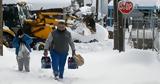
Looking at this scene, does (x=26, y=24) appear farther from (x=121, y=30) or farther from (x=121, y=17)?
(x=121, y=30)

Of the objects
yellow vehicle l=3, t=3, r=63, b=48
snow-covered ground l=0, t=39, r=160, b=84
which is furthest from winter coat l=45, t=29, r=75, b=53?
yellow vehicle l=3, t=3, r=63, b=48

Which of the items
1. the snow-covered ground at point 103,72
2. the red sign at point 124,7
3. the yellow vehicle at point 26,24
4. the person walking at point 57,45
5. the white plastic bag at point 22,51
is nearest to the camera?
the snow-covered ground at point 103,72

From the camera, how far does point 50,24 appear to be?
96.1 feet

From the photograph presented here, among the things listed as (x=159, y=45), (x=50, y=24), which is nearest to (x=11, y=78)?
(x=159, y=45)

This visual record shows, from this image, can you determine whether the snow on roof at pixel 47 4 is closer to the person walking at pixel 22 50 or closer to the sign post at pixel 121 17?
the sign post at pixel 121 17

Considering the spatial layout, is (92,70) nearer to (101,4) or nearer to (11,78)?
(11,78)

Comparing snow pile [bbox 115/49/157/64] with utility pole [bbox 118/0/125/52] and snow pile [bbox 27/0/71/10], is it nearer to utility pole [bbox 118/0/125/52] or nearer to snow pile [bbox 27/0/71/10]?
utility pole [bbox 118/0/125/52]

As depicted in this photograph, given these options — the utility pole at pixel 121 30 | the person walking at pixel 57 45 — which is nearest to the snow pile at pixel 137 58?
the utility pole at pixel 121 30

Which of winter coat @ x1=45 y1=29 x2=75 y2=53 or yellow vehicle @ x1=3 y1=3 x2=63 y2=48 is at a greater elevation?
winter coat @ x1=45 y1=29 x2=75 y2=53

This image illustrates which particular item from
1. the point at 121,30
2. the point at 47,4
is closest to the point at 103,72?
the point at 121,30

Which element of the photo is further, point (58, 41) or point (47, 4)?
point (47, 4)

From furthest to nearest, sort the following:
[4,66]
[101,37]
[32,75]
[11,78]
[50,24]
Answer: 1. [101,37]
2. [50,24]
3. [4,66]
4. [32,75]
5. [11,78]

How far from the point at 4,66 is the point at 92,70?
2859mm

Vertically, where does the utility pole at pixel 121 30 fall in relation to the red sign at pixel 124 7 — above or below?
below
